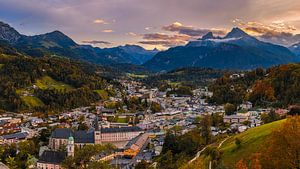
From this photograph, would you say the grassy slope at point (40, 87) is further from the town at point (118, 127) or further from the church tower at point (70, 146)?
the church tower at point (70, 146)

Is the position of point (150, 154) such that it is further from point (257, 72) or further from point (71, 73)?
point (71, 73)

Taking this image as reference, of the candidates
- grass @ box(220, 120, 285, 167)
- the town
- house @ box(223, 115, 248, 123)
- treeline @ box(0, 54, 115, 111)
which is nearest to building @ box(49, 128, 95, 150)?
the town

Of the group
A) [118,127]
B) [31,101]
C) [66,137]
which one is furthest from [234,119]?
[31,101]

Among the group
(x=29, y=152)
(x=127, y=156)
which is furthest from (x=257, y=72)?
(x=29, y=152)

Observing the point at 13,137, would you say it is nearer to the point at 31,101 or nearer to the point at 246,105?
the point at 31,101

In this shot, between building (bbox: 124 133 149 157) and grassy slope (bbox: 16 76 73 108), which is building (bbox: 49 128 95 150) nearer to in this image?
building (bbox: 124 133 149 157)

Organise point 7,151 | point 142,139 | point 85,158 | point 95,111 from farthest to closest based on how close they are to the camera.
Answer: point 95,111 → point 142,139 → point 7,151 → point 85,158

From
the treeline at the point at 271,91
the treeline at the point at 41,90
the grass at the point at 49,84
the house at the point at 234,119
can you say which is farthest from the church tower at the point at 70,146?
the grass at the point at 49,84
